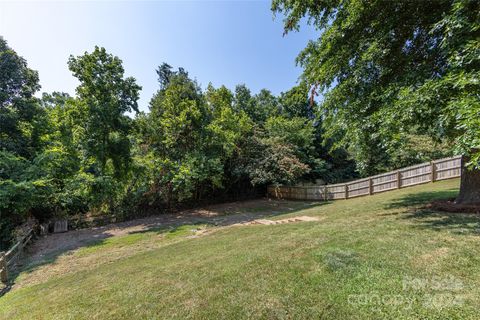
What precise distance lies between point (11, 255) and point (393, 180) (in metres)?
17.1

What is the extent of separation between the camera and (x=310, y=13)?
6.93 m

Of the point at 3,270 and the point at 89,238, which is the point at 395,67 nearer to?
the point at 3,270

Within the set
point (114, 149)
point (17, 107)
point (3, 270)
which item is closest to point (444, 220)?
point (3, 270)

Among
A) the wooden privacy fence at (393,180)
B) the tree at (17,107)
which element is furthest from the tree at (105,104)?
the wooden privacy fence at (393,180)

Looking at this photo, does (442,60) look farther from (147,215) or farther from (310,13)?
(147,215)

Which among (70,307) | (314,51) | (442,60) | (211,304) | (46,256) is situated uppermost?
(314,51)

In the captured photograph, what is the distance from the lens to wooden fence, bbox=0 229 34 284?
6.12 meters

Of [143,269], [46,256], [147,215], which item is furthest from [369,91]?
[147,215]

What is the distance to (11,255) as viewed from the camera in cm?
727

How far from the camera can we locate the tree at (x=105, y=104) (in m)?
12.4

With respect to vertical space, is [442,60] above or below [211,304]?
above

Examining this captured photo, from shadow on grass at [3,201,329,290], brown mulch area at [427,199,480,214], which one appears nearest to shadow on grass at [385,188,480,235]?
brown mulch area at [427,199,480,214]

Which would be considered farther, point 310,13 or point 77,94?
point 77,94

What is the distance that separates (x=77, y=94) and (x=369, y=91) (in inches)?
564
